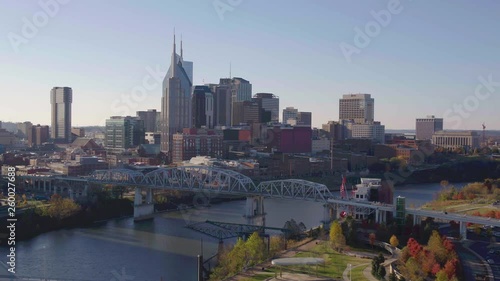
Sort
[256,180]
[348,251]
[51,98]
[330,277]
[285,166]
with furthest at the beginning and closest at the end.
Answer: [51,98]
[285,166]
[256,180]
[348,251]
[330,277]

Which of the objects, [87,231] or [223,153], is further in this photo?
[223,153]

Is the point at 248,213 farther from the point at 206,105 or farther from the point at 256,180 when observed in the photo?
the point at 206,105

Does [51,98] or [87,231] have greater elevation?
[51,98]

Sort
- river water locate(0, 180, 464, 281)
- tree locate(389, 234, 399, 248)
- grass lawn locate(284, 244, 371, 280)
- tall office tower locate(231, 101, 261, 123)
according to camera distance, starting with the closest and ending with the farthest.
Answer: grass lawn locate(284, 244, 371, 280)
tree locate(389, 234, 399, 248)
river water locate(0, 180, 464, 281)
tall office tower locate(231, 101, 261, 123)

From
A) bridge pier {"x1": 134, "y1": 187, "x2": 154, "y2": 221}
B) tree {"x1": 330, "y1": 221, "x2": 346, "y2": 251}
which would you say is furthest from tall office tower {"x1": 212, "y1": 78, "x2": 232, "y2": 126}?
tree {"x1": 330, "y1": 221, "x2": 346, "y2": 251}

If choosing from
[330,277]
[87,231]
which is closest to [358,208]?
[330,277]

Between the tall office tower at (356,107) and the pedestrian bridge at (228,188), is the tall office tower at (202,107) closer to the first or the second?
the tall office tower at (356,107)

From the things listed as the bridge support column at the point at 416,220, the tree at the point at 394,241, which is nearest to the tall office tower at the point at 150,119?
the bridge support column at the point at 416,220

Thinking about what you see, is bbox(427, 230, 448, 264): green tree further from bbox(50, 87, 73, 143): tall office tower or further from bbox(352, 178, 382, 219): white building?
bbox(50, 87, 73, 143): tall office tower
